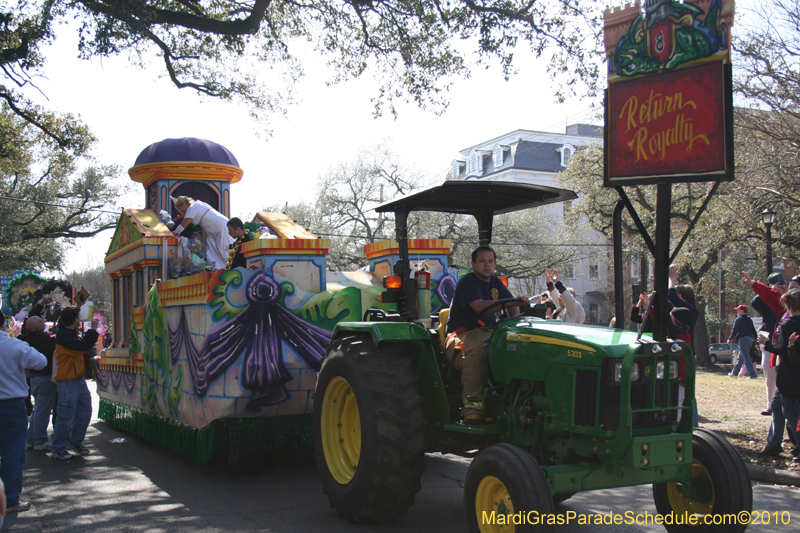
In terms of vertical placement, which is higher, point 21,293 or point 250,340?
point 21,293

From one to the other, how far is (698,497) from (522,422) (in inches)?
47.7

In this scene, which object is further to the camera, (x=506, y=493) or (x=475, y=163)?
(x=475, y=163)

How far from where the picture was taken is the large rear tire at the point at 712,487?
4.23 m

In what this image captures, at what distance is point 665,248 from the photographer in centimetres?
442

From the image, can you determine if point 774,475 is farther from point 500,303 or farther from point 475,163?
point 475,163

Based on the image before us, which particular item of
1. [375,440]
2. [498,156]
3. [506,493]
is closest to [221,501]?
[375,440]

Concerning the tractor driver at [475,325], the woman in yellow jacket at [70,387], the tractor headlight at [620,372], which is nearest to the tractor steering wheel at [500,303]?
the tractor driver at [475,325]

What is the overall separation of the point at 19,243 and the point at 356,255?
14.6m

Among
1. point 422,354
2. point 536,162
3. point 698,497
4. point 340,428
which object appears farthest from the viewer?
point 536,162

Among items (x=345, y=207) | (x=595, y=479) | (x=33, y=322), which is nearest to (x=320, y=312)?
(x=595, y=479)

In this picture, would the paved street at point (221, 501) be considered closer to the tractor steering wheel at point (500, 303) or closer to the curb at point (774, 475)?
the curb at point (774, 475)

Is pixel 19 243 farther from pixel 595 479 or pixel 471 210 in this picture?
pixel 595 479

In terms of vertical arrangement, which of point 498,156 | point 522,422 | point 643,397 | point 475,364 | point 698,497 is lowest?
point 698,497

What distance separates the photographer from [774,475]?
6.64 m
